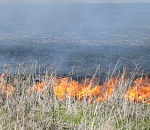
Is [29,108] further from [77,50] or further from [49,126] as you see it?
[77,50]

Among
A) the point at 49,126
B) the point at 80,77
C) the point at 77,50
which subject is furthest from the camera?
the point at 77,50

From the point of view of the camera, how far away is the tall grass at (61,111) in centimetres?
833

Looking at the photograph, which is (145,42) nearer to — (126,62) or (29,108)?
(126,62)

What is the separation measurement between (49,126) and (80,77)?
29.2 feet

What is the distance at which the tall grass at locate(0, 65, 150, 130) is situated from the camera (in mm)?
8328

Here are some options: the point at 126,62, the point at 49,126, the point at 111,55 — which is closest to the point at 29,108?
the point at 49,126

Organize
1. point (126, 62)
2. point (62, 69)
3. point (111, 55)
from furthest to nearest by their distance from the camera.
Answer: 1. point (111, 55)
2. point (126, 62)
3. point (62, 69)

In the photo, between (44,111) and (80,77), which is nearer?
(44,111)

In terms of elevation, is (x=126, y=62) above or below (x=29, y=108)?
below

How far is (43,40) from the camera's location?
31.1m

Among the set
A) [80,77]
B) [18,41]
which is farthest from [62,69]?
[18,41]

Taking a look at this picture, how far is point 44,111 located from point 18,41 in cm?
2171

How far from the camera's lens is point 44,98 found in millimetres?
9445

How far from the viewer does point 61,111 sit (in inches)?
408
